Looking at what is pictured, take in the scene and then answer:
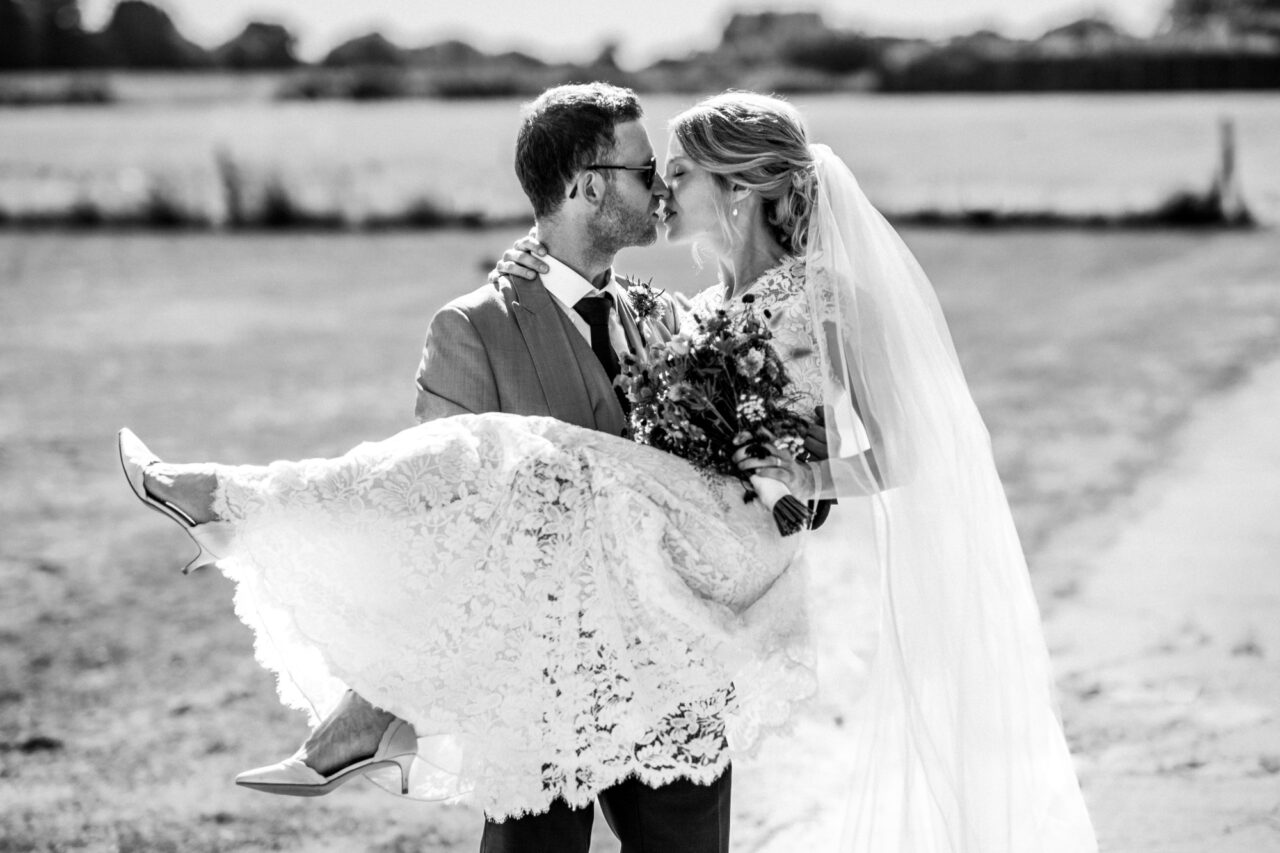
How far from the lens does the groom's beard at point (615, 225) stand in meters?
3.37

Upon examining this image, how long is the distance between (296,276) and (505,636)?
2179 cm

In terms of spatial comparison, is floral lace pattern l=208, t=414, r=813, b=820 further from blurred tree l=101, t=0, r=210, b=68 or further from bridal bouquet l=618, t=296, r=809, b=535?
blurred tree l=101, t=0, r=210, b=68

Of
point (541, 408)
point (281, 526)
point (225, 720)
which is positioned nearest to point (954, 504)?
point (541, 408)

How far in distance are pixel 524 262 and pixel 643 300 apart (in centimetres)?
33

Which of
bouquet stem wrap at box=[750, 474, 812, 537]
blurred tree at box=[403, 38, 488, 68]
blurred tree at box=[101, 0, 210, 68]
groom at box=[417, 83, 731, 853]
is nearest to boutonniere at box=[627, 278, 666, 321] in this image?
groom at box=[417, 83, 731, 853]

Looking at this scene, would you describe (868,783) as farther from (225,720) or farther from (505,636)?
(225,720)

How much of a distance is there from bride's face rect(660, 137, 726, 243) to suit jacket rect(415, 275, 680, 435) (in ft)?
1.36

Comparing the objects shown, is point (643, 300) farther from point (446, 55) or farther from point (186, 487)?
point (446, 55)

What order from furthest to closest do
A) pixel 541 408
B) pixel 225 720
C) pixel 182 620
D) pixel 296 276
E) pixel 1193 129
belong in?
pixel 1193 129
pixel 296 276
pixel 182 620
pixel 225 720
pixel 541 408

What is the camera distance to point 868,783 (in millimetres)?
3535

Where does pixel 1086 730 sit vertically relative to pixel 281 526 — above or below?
below

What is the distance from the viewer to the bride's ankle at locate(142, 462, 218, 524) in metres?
2.88

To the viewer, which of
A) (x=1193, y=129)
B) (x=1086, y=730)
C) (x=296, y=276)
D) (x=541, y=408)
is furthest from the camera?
(x=1193, y=129)

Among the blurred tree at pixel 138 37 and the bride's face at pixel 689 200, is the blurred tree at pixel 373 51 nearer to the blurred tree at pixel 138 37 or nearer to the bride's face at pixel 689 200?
the blurred tree at pixel 138 37
